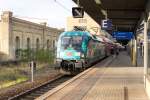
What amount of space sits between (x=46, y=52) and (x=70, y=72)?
24.5 metres

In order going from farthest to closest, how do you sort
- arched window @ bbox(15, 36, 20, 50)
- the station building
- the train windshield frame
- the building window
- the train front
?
arched window @ bbox(15, 36, 20, 50)
the building window
the station building
the train windshield frame
the train front

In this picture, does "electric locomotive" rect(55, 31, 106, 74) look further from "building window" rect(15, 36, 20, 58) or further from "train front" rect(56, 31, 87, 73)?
"building window" rect(15, 36, 20, 58)

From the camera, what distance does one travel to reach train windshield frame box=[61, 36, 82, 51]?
105 ft

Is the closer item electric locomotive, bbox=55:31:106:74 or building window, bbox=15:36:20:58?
electric locomotive, bbox=55:31:106:74

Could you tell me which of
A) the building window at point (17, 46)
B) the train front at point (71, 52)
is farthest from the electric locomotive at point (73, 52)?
the building window at point (17, 46)

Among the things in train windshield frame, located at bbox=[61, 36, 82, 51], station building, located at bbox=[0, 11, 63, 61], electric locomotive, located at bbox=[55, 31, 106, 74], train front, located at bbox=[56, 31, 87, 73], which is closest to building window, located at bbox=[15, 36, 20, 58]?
station building, located at bbox=[0, 11, 63, 61]

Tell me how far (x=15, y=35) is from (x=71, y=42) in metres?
31.4

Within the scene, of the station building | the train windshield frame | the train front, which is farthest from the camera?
the station building

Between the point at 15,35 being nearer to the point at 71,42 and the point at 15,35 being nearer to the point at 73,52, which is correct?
the point at 71,42

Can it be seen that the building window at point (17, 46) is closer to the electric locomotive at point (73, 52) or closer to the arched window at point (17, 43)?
the arched window at point (17, 43)

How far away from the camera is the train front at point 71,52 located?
103 feet

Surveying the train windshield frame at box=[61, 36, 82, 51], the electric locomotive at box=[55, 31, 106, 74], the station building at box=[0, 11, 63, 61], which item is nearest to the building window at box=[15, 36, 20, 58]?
the station building at box=[0, 11, 63, 61]

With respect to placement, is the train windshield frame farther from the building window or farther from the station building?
the building window

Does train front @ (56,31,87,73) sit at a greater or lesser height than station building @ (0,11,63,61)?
lesser
